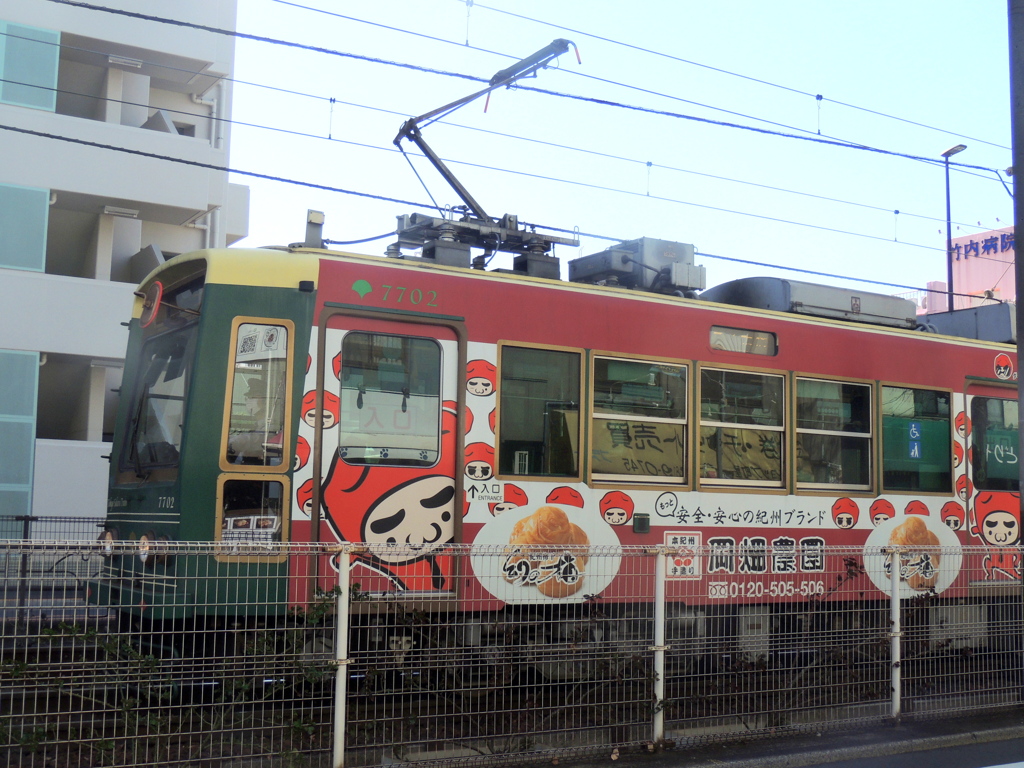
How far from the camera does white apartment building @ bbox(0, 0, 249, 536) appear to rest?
749 inches

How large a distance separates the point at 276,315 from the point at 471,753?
10.6 feet

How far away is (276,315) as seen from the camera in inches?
291

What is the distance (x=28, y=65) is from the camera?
1936 centimetres

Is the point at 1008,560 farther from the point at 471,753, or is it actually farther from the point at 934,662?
the point at 471,753

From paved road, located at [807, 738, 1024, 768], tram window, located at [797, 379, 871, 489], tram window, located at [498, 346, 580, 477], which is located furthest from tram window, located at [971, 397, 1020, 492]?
tram window, located at [498, 346, 580, 477]

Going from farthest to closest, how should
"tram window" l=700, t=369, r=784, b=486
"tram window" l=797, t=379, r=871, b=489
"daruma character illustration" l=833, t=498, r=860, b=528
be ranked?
1. "daruma character illustration" l=833, t=498, r=860, b=528
2. "tram window" l=797, t=379, r=871, b=489
3. "tram window" l=700, t=369, r=784, b=486

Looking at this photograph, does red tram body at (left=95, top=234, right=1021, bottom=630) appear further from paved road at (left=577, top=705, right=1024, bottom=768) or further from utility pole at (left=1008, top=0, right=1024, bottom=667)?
utility pole at (left=1008, top=0, right=1024, bottom=667)

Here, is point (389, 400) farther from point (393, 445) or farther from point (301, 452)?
point (301, 452)

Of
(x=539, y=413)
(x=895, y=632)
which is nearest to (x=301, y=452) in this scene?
(x=539, y=413)

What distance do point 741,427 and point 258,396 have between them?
4.35 meters

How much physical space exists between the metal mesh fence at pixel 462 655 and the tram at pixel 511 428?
108 millimetres

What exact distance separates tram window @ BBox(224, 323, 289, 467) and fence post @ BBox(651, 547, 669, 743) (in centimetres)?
265

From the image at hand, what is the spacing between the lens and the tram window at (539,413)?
321 inches

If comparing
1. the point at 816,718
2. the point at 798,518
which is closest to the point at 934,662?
the point at 816,718
